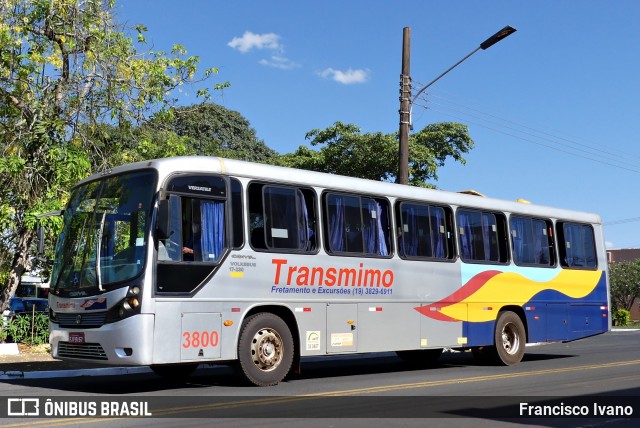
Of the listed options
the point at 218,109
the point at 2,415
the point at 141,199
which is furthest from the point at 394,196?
the point at 218,109

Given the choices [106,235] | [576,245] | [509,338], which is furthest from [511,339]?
[106,235]

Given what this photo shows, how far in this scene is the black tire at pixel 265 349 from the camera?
11953 millimetres

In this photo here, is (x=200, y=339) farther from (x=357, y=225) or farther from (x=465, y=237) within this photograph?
(x=465, y=237)

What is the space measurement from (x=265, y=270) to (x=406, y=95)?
10.4 meters

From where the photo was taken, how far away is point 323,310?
13164 mm

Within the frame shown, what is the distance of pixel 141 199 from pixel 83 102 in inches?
330

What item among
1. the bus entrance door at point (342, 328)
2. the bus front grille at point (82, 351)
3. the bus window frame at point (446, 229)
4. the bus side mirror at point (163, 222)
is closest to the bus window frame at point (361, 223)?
the bus window frame at point (446, 229)

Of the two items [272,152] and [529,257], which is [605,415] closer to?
[529,257]

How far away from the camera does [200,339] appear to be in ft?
37.5

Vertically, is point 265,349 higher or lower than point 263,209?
lower

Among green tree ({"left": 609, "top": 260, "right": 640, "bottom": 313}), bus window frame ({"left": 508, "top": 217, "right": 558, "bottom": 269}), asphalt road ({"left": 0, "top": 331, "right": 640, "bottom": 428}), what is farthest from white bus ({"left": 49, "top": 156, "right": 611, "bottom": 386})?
green tree ({"left": 609, "top": 260, "right": 640, "bottom": 313})

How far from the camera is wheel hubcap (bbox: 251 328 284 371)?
12117mm

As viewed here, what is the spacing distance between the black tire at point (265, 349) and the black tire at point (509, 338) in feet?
19.1

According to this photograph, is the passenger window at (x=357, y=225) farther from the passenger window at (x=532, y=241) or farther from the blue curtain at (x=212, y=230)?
the passenger window at (x=532, y=241)
